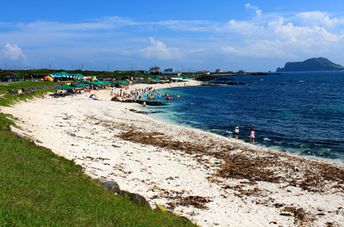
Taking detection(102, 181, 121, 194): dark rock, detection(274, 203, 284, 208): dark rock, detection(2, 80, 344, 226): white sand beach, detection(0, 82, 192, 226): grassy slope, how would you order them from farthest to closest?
detection(274, 203, 284, 208): dark rock < detection(2, 80, 344, 226): white sand beach < detection(102, 181, 121, 194): dark rock < detection(0, 82, 192, 226): grassy slope

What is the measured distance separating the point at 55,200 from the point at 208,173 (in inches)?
548

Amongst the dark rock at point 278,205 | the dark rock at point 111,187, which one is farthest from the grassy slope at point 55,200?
the dark rock at point 278,205

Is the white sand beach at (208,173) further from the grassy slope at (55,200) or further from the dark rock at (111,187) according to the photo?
the grassy slope at (55,200)

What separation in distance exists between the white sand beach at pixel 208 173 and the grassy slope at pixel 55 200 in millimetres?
3414

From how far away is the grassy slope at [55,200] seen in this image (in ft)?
33.2

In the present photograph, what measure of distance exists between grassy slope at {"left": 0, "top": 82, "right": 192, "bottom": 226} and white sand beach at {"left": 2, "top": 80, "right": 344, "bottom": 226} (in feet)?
11.2

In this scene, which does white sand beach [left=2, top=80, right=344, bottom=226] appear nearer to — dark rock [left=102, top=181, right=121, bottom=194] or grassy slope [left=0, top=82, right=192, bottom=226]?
dark rock [left=102, top=181, right=121, bottom=194]

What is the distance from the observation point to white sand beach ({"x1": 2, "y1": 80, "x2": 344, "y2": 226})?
59.3 feet

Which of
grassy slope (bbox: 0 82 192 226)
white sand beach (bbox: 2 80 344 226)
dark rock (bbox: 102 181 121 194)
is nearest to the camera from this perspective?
grassy slope (bbox: 0 82 192 226)

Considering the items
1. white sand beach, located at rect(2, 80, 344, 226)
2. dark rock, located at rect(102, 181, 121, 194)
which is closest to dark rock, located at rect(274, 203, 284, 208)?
white sand beach, located at rect(2, 80, 344, 226)

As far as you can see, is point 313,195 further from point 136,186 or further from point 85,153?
point 85,153

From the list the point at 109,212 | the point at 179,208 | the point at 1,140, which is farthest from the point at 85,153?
the point at 109,212

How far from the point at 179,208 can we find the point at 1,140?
32.4 feet

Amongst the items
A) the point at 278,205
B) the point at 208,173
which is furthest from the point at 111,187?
the point at 208,173
